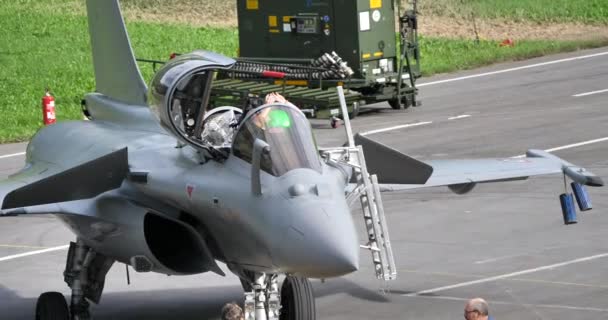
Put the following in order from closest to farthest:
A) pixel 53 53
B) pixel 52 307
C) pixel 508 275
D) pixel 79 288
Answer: pixel 52 307
pixel 79 288
pixel 508 275
pixel 53 53

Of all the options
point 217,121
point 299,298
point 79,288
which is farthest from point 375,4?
point 217,121

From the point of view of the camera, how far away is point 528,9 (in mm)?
52969

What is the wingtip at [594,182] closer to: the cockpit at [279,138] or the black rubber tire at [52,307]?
the cockpit at [279,138]

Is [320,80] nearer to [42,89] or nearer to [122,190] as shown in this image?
[42,89]

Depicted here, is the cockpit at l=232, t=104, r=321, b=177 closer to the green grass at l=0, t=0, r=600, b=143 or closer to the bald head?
the bald head

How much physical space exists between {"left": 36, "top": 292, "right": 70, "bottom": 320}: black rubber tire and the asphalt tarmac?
1.77m

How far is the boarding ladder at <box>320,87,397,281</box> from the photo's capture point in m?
14.0

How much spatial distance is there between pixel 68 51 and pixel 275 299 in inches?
1349

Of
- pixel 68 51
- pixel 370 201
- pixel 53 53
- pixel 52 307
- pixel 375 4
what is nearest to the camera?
pixel 370 201

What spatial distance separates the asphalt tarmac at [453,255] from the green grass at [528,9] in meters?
19.7

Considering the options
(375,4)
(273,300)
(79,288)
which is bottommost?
(79,288)

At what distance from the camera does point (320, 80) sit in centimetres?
3284

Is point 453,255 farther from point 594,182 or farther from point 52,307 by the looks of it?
point 52,307

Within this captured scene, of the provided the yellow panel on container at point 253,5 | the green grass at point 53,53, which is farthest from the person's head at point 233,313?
the yellow panel on container at point 253,5
